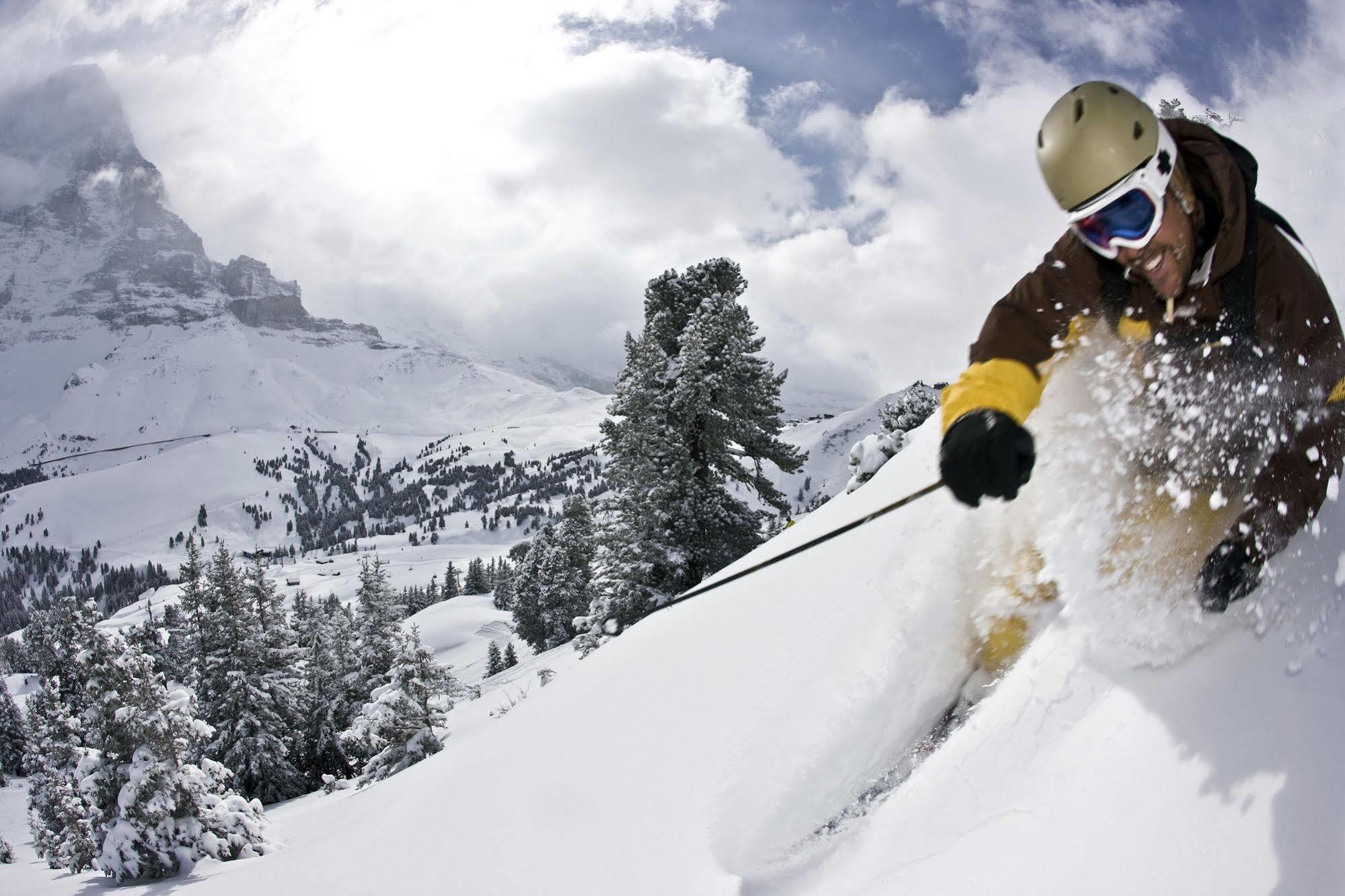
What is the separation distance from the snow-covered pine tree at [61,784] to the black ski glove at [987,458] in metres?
15.6

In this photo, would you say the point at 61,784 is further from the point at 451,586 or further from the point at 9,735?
the point at 451,586

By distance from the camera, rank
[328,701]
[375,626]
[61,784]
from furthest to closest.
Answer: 1. [328,701]
2. [375,626]
3. [61,784]

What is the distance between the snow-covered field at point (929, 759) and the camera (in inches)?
79.7

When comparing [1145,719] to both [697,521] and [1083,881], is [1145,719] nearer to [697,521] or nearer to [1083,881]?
[1083,881]

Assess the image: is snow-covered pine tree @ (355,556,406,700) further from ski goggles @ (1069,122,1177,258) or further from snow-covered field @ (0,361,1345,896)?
ski goggles @ (1069,122,1177,258)

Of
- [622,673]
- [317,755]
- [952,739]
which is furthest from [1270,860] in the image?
[317,755]

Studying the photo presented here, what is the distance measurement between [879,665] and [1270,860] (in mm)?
1532

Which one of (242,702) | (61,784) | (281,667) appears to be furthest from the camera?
(281,667)

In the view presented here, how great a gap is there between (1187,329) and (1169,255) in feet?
1.15

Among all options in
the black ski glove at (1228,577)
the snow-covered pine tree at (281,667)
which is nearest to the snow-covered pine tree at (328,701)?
the snow-covered pine tree at (281,667)

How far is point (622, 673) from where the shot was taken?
4.75 meters

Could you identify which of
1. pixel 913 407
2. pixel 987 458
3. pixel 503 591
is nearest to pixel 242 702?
pixel 913 407

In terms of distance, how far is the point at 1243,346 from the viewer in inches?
106

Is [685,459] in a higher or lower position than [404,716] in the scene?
higher
